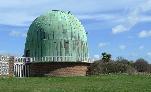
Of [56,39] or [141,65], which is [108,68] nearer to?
[56,39]

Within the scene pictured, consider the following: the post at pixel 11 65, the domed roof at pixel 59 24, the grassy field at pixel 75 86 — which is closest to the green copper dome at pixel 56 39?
the domed roof at pixel 59 24

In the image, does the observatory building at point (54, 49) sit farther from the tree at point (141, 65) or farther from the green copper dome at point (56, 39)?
the tree at point (141, 65)

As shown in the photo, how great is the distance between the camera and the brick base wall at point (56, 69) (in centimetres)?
5066

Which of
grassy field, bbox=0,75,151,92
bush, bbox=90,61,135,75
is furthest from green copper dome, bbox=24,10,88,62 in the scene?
grassy field, bbox=0,75,151,92

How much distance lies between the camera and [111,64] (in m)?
60.6

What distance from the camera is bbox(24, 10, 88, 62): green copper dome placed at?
5312 centimetres

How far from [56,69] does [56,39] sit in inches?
165

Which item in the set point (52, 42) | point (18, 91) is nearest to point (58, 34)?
point (52, 42)

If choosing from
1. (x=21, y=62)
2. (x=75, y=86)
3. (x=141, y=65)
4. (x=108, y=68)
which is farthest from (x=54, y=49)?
(x=141, y=65)

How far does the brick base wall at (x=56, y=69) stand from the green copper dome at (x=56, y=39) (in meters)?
1.04

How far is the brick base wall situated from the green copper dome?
1035 mm

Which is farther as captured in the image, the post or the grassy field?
the post

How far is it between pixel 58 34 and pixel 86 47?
4890mm

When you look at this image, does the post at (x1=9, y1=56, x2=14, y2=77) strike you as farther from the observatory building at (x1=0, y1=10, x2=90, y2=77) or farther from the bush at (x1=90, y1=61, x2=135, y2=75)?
the bush at (x1=90, y1=61, x2=135, y2=75)
